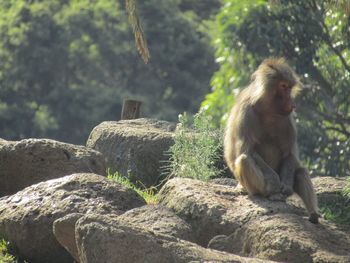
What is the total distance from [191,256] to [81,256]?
75 cm

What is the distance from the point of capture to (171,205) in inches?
352

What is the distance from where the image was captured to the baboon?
9.45 meters

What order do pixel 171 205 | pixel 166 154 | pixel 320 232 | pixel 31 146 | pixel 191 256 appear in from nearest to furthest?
pixel 191 256 → pixel 320 232 → pixel 171 205 → pixel 31 146 → pixel 166 154

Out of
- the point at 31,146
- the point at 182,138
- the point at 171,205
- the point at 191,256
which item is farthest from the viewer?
the point at 182,138

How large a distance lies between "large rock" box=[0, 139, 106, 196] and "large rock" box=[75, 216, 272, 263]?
2670 mm

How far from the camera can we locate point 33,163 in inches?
377

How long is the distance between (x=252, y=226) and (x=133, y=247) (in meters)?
1.46

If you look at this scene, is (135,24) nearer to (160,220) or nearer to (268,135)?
(268,135)

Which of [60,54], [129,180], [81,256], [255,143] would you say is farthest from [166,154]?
[60,54]

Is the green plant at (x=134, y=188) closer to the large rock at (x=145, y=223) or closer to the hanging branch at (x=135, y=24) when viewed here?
the hanging branch at (x=135, y=24)

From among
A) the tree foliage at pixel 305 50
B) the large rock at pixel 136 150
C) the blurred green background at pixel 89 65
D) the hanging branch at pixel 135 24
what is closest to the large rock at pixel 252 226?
the hanging branch at pixel 135 24

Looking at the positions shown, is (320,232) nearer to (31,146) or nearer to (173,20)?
(31,146)

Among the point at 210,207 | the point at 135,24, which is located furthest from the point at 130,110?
the point at 210,207

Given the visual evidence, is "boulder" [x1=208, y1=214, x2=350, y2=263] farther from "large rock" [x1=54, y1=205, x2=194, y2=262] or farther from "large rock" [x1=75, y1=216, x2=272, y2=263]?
"large rock" [x1=75, y1=216, x2=272, y2=263]
